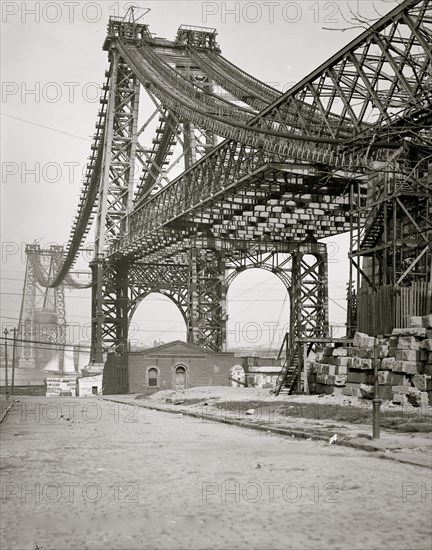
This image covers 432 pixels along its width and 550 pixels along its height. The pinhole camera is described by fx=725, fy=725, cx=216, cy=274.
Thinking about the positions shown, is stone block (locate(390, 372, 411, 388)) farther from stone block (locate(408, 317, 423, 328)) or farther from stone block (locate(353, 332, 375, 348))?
stone block (locate(353, 332, 375, 348))

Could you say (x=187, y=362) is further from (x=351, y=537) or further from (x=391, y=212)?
(x=351, y=537)

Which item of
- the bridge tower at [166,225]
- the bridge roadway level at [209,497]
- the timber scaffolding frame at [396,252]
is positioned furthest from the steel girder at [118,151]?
the bridge roadway level at [209,497]

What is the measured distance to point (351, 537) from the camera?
5.19m

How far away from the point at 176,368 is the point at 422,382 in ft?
88.8

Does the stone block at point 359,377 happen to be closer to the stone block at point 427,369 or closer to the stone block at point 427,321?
the stone block at point 427,369

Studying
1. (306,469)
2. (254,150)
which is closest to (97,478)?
(306,469)

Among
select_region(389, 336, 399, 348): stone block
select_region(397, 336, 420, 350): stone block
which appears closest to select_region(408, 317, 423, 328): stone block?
select_region(397, 336, 420, 350): stone block

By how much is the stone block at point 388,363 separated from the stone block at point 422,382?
103 centimetres

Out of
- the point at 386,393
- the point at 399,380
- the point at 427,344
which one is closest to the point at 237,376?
the point at 386,393

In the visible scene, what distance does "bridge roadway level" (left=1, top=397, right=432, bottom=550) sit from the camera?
206 inches

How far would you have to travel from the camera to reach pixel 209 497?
6738mm

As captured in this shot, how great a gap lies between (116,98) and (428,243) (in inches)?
1524

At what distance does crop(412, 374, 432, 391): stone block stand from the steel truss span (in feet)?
12.5

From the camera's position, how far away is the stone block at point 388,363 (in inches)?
736
